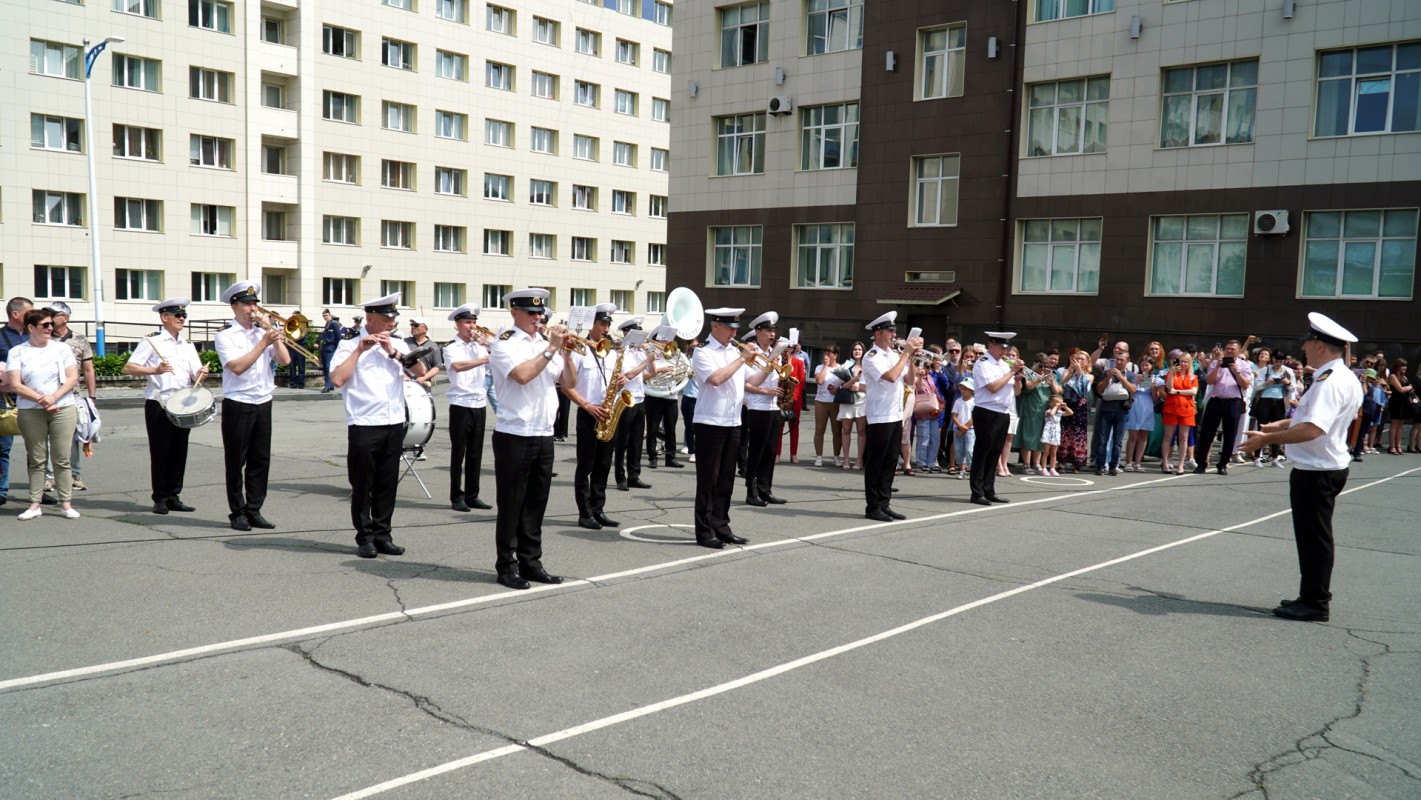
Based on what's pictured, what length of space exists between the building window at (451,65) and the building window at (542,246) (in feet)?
29.8

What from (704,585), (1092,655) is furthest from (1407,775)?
(704,585)

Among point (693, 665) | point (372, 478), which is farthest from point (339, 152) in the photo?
point (693, 665)

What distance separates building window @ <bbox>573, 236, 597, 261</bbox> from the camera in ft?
197

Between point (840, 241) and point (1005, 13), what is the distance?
8.15m

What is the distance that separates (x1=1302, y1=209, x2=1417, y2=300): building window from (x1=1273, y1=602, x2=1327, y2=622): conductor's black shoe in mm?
20355

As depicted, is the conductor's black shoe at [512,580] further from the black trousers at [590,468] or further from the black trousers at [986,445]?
the black trousers at [986,445]

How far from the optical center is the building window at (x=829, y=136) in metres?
32.1

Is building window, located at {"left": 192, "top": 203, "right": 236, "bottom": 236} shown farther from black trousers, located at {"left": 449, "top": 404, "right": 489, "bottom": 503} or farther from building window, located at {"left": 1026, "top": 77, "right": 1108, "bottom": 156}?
A: black trousers, located at {"left": 449, "top": 404, "right": 489, "bottom": 503}

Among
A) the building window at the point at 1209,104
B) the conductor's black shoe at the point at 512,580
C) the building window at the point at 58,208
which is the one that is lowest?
the conductor's black shoe at the point at 512,580

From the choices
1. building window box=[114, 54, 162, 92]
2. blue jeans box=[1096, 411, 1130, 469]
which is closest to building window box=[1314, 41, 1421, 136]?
blue jeans box=[1096, 411, 1130, 469]

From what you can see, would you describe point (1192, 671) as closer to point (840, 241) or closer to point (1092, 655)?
point (1092, 655)

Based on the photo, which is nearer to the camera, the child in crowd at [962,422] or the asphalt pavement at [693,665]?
the asphalt pavement at [693,665]

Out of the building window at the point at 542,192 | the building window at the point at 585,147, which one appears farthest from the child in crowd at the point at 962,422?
Result: the building window at the point at 585,147

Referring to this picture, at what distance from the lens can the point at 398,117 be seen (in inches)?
2004
